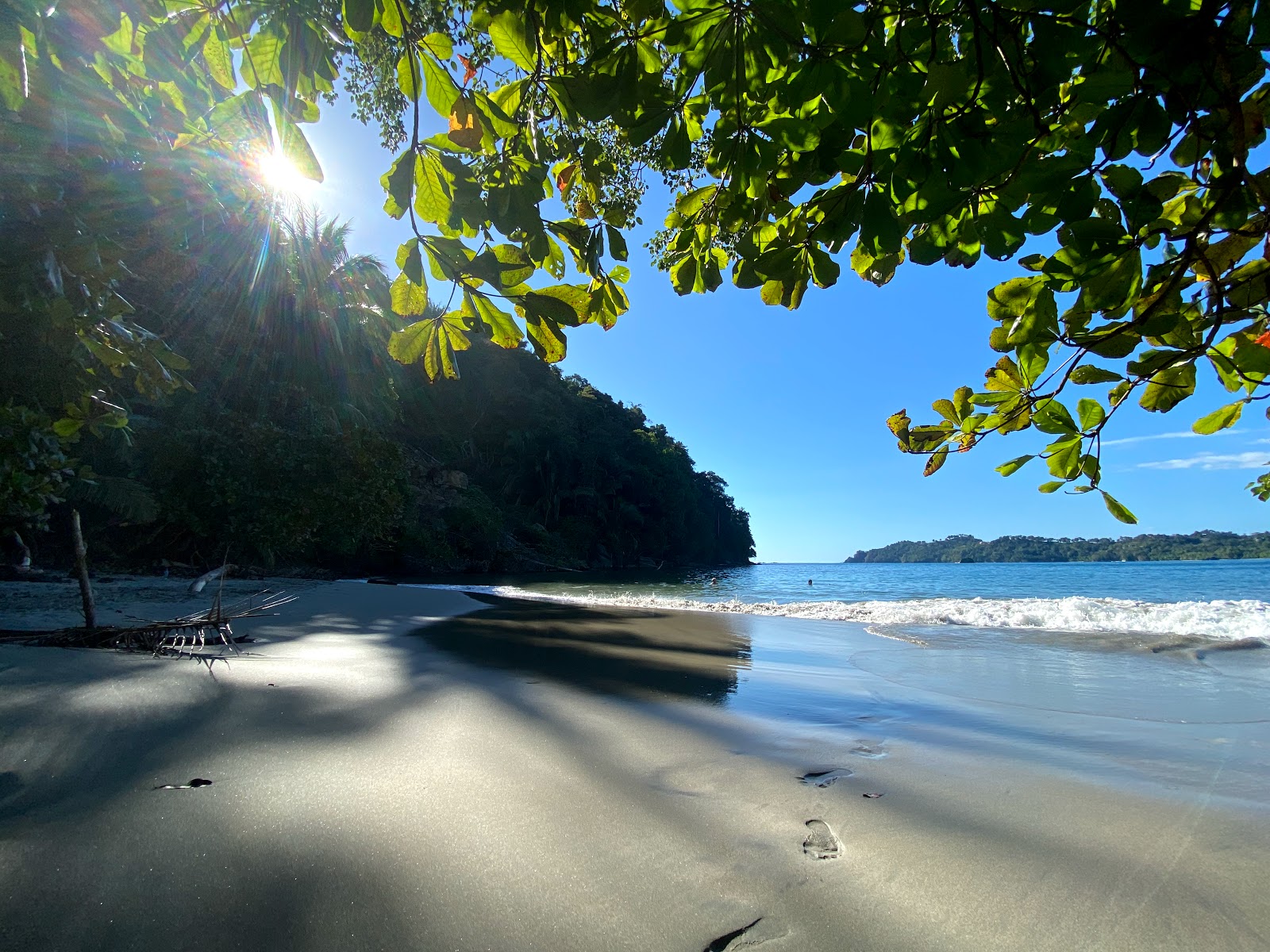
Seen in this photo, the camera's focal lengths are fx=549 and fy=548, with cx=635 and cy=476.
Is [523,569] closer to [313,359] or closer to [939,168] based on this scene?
[313,359]

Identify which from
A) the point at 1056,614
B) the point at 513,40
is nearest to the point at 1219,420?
the point at 513,40

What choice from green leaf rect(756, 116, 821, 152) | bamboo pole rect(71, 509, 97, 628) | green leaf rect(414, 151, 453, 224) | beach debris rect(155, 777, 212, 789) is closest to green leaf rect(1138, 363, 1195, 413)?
green leaf rect(756, 116, 821, 152)

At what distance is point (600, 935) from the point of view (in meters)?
1.30

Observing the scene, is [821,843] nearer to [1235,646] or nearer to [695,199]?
[695,199]

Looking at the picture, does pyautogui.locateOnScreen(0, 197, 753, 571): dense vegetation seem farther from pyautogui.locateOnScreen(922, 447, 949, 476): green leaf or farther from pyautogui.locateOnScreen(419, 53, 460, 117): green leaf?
pyautogui.locateOnScreen(922, 447, 949, 476): green leaf

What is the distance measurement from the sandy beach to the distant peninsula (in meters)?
12.2

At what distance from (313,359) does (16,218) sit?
18.5m

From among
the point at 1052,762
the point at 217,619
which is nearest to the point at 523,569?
the point at 217,619

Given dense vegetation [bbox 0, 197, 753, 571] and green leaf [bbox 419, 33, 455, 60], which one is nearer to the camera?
green leaf [bbox 419, 33, 455, 60]

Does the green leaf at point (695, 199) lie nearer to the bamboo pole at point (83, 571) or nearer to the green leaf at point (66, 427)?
the green leaf at point (66, 427)

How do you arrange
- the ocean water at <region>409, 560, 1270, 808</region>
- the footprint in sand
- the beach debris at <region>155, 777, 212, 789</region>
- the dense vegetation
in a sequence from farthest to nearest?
the dense vegetation → the ocean water at <region>409, 560, 1270, 808</region> → the beach debris at <region>155, 777, 212, 789</region> → the footprint in sand

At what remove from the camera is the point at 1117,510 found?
0.93 m

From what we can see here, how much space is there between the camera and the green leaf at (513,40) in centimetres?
89

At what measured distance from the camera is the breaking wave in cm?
786
